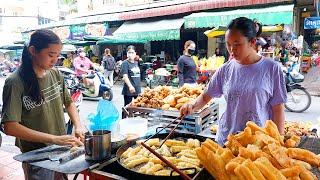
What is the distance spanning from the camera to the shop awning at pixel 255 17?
966 cm

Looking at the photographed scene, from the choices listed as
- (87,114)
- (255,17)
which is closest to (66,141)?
(87,114)

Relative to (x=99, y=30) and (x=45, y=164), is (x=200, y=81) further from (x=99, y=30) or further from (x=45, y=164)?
(x=45, y=164)

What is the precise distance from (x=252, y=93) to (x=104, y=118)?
4.15ft

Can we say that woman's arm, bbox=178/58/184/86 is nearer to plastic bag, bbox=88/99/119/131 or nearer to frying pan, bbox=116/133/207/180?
plastic bag, bbox=88/99/119/131

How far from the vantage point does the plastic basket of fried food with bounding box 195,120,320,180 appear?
102 centimetres

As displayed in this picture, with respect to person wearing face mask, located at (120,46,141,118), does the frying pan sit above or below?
below

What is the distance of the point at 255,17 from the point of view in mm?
10203

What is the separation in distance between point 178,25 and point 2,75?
16132 mm

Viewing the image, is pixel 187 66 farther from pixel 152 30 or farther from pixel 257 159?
pixel 152 30

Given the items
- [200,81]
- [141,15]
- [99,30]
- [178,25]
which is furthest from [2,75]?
[200,81]

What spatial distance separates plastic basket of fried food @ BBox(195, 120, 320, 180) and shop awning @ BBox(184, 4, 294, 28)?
371 inches

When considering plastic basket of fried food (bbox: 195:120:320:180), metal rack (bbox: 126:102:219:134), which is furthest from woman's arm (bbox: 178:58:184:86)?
plastic basket of fried food (bbox: 195:120:320:180)

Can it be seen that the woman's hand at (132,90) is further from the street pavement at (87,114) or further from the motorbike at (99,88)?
the motorbike at (99,88)

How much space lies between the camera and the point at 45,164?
1612 millimetres
